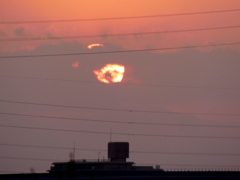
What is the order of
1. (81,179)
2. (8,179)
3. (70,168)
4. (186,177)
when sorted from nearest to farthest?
(70,168)
(81,179)
(8,179)
(186,177)

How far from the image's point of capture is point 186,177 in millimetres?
126688

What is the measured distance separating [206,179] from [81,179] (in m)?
37.1

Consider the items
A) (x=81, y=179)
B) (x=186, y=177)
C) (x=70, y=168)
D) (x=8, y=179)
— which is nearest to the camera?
(x=70, y=168)

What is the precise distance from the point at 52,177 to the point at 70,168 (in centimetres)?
5417

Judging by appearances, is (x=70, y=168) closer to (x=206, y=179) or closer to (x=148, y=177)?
(x=148, y=177)

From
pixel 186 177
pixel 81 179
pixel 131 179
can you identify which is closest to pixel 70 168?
pixel 81 179

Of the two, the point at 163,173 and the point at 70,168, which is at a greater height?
the point at 163,173

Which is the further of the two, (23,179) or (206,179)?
(206,179)

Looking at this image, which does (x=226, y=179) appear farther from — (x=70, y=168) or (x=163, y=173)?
(x=70, y=168)

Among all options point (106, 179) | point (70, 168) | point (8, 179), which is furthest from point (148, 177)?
point (70, 168)

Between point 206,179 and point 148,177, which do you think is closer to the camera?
point 148,177

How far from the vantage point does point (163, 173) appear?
132 m

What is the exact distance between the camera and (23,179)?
110 m

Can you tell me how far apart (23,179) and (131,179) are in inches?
896
